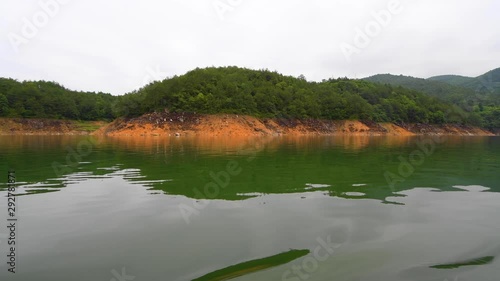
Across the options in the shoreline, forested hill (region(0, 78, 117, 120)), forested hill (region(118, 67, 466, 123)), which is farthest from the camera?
forested hill (region(0, 78, 117, 120))

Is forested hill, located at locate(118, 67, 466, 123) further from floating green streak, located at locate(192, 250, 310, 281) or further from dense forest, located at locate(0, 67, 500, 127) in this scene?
floating green streak, located at locate(192, 250, 310, 281)

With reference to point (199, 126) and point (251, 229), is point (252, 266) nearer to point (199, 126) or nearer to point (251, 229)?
point (251, 229)

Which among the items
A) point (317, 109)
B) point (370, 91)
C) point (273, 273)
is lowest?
point (273, 273)

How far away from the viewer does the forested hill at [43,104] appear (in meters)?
102

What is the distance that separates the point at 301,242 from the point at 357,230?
1.68m

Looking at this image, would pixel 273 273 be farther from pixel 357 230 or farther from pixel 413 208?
pixel 413 208

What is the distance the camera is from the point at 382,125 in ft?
395

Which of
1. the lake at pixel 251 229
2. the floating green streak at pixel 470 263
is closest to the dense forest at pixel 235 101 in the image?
the lake at pixel 251 229

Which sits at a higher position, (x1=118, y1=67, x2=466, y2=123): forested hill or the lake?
(x1=118, y1=67, x2=466, y2=123): forested hill

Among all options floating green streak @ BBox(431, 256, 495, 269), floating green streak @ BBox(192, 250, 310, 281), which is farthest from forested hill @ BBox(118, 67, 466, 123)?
floating green streak @ BBox(431, 256, 495, 269)

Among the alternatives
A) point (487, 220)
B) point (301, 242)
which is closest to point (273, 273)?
point (301, 242)

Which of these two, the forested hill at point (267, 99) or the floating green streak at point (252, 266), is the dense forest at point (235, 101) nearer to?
the forested hill at point (267, 99)

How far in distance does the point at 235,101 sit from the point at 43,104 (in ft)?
209

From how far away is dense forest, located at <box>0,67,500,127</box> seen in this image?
96.4 metres
